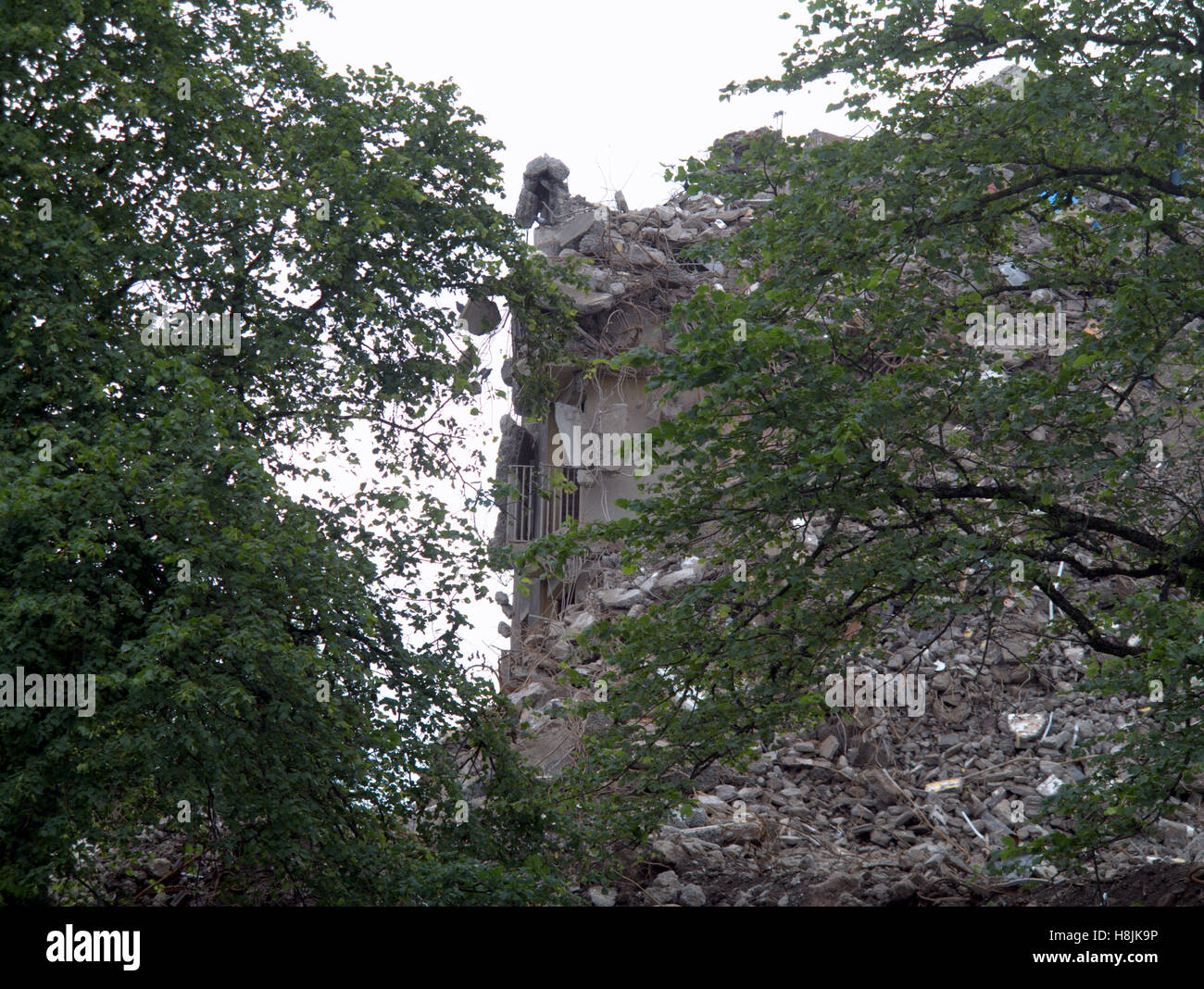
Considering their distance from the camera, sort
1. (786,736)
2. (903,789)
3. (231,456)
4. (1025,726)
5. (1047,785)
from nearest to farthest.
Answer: (231,456) → (1047,785) → (903,789) → (1025,726) → (786,736)

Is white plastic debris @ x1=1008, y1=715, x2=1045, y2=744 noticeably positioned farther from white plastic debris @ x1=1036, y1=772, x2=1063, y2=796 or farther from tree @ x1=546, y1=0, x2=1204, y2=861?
tree @ x1=546, y1=0, x2=1204, y2=861

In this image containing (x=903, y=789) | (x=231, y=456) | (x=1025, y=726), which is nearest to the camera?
(x=231, y=456)

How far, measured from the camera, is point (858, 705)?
13320 mm

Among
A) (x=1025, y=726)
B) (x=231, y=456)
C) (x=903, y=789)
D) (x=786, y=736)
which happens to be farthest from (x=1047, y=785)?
(x=231, y=456)

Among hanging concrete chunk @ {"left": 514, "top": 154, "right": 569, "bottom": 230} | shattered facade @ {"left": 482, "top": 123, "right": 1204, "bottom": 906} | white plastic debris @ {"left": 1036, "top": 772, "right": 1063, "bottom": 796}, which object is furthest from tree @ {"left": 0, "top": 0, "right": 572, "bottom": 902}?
hanging concrete chunk @ {"left": 514, "top": 154, "right": 569, "bottom": 230}

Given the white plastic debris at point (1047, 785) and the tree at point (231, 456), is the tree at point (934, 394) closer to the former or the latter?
the tree at point (231, 456)

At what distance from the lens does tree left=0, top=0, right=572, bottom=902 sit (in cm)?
671

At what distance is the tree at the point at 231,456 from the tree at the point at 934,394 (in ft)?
5.79

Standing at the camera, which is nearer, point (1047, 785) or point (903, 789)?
point (1047, 785)

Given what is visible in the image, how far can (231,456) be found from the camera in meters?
7.46

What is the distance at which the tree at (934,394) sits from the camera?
688 centimetres

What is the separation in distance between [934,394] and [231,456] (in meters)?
4.99

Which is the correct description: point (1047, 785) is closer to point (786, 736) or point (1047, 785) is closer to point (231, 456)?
point (786, 736)
